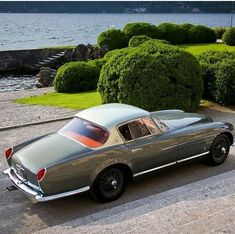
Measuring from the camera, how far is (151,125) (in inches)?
304

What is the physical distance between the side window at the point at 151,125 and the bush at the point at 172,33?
93.6ft

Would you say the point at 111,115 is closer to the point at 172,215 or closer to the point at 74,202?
the point at 74,202

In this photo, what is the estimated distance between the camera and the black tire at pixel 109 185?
6883 mm

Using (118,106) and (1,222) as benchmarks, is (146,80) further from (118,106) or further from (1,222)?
(1,222)

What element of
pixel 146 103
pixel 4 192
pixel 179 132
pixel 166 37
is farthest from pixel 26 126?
pixel 166 37

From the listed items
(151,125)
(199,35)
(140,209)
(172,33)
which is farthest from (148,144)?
(199,35)

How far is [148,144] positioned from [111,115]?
0.85 m

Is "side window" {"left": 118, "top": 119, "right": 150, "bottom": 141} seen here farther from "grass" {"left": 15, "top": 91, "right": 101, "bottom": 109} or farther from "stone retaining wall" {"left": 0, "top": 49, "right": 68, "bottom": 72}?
"stone retaining wall" {"left": 0, "top": 49, "right": 68, "bottom": 72}

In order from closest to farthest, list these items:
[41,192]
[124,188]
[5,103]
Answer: [41,192] → [124,188] → [5,103]

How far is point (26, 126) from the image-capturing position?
39.5ft

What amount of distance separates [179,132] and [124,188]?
1.57 meters

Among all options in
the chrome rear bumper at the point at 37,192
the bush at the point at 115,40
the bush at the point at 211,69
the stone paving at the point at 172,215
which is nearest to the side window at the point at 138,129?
the stone paving at the point at 172,215

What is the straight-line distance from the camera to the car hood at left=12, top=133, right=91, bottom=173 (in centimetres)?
668

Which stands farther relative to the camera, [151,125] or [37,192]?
[151,125]
